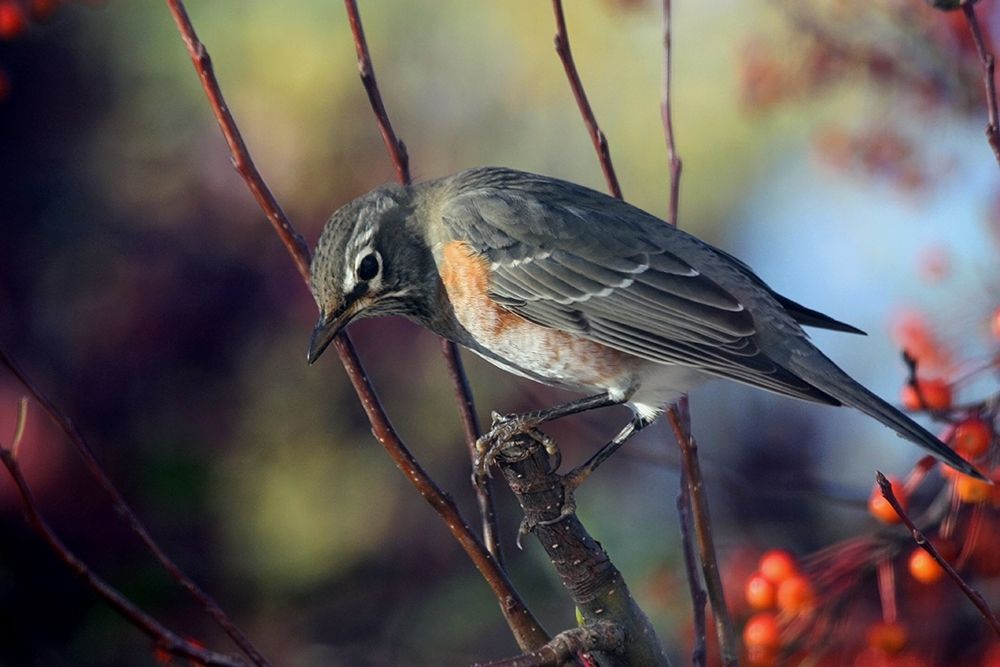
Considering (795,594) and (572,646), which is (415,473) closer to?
(572,646)

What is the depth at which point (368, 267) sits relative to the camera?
11.1ft

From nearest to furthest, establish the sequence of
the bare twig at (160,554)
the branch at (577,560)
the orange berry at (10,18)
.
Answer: the bare twig at (160,554) → the branch at (577,560) → the orange berry at (10,18)

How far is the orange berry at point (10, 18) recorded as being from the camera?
3588mm

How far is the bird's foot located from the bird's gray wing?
59 cm

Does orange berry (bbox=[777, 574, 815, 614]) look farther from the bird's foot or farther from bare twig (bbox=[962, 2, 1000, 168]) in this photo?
bare twig (bbox=[962, 2, 1000, 168])

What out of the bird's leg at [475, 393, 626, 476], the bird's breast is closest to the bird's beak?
the bird's breast

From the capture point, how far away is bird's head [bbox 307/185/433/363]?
3.19m

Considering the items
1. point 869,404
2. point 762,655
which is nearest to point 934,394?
point 869,404

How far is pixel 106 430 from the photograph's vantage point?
14.8ft

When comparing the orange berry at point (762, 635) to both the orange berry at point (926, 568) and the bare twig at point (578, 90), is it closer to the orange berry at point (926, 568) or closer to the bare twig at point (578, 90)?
the orange berry at point (926, 568)

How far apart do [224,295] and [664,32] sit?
263cm

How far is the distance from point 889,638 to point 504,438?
4.52 ft

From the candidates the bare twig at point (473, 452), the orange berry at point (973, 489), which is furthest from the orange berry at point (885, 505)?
the bare twig at point (473, 452)

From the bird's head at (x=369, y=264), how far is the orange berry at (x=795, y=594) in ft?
4.54
